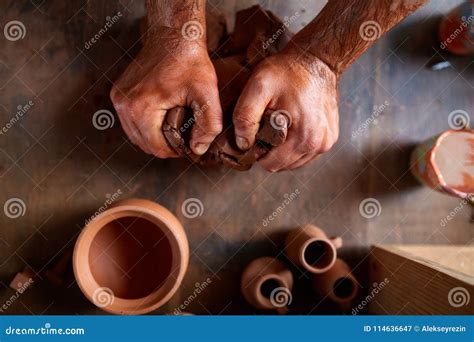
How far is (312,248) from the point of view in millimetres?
2137

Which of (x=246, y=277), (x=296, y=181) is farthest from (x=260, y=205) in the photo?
(x=246, y=277)

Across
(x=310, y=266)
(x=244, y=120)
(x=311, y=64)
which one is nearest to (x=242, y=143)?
(x=244, y=120)

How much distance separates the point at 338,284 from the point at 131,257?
99 cm

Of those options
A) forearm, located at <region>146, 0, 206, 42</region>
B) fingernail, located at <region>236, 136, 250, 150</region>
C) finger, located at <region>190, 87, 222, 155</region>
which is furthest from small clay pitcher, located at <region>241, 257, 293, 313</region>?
forearm, located at <region>146, 0, 206, 42</region>

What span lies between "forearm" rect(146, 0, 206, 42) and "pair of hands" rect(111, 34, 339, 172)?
1.4 inches

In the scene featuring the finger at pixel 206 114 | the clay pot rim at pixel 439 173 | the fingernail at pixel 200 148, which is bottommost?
the fingernail at pixel 200 148

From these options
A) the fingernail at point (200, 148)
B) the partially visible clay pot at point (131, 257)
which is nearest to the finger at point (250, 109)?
the fingernail at point (200, 148)

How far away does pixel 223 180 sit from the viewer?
7.35 ft

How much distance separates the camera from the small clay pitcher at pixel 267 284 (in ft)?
6.66

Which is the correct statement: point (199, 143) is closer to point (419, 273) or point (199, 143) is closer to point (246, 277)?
→ point (246, 277)

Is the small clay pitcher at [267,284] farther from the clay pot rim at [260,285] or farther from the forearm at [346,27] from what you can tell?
the forearm at [346,27]

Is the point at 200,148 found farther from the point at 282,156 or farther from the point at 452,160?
the point at 452,160

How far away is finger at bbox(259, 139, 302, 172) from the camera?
66.4 inches

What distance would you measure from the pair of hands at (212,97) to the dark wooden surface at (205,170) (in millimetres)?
490
